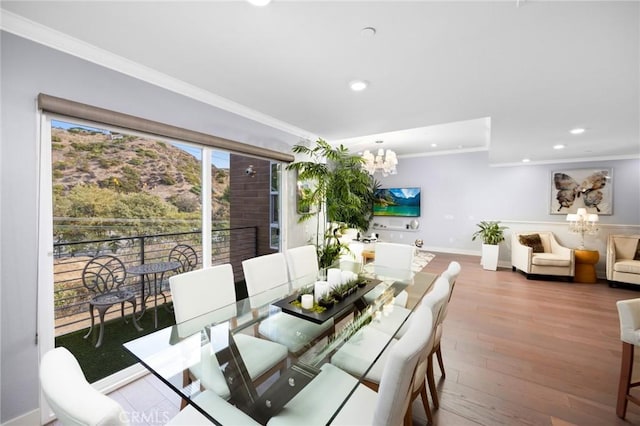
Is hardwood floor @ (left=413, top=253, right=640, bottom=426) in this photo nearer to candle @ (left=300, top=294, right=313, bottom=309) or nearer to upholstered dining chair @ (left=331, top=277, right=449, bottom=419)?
upholstered dining chair @ (left=331, top=277, right=449, bottom=419)

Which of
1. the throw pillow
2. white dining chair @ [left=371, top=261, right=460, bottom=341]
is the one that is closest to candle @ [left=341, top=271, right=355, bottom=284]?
white dining chair @ [left=371, top=261, right=460, bottom=341]

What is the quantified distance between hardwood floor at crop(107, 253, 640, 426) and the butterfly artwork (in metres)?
2.28

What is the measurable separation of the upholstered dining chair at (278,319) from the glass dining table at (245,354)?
2 centimetres

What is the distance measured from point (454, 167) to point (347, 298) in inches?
245

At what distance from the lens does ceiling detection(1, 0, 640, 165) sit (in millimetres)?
1469

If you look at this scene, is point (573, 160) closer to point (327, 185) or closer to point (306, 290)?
point (327, 185)

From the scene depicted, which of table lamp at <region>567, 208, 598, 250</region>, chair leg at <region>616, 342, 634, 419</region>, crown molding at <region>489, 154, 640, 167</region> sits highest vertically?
crown molding at <region>489, 154, 640, 167</region>

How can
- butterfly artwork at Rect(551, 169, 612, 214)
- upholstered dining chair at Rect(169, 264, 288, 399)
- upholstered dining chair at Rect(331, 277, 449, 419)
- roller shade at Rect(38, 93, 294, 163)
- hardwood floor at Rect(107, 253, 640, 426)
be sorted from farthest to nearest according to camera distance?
butterfly artwork at Rect(551, 169, 612, 214)
hardwood floor at Rect(107, 253, 640, 426)
roller shade at Rect(38, 93, 294, 163)
upholstered dining chair at Rect(331, 277, 449, 419)
upholstered dining chair at Rect(169, 264, 288, 399)

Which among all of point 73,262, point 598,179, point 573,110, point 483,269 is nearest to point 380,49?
point 573,110

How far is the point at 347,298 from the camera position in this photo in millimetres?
2078

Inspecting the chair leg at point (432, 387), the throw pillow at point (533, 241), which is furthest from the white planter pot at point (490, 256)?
the chair leg at point (432, 387)

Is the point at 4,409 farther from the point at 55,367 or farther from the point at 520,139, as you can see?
the point at 520,139

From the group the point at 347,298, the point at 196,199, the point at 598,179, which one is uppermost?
the point at 598,179

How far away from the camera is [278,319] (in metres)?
1.94
